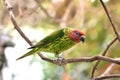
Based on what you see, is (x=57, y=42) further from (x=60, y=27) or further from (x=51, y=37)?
(x=60, y=27)

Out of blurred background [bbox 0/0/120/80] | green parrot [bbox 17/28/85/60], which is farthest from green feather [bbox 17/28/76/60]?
blurred background [bbox 0/0/120/80]

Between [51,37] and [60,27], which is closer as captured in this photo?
[51,37]

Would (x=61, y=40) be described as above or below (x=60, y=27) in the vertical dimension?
below

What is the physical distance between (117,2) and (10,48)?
3.08ft

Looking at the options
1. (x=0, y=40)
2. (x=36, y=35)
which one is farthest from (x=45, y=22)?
(x=0, y=40)

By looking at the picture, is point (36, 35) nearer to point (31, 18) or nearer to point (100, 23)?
point (31, 18)

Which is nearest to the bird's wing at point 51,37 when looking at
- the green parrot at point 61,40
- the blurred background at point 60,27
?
the green parrot at point 61,40

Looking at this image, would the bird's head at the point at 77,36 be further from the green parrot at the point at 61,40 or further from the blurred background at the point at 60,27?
the blurred background at the point at 60,27

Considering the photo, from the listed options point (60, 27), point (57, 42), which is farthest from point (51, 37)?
point (60, 27)

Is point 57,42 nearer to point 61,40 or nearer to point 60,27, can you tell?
point 61,40

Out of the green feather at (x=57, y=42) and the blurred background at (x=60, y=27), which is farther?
the blurred background at (x=60, y=27)

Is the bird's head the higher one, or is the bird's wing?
the bird's wing

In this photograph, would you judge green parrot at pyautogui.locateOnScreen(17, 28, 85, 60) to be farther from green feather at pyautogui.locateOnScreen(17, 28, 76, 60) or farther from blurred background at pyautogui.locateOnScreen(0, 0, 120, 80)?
blurred background at pyautogui.locateOnScreen(0, 0, 120, 80)

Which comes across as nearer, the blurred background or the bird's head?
the bird's head
